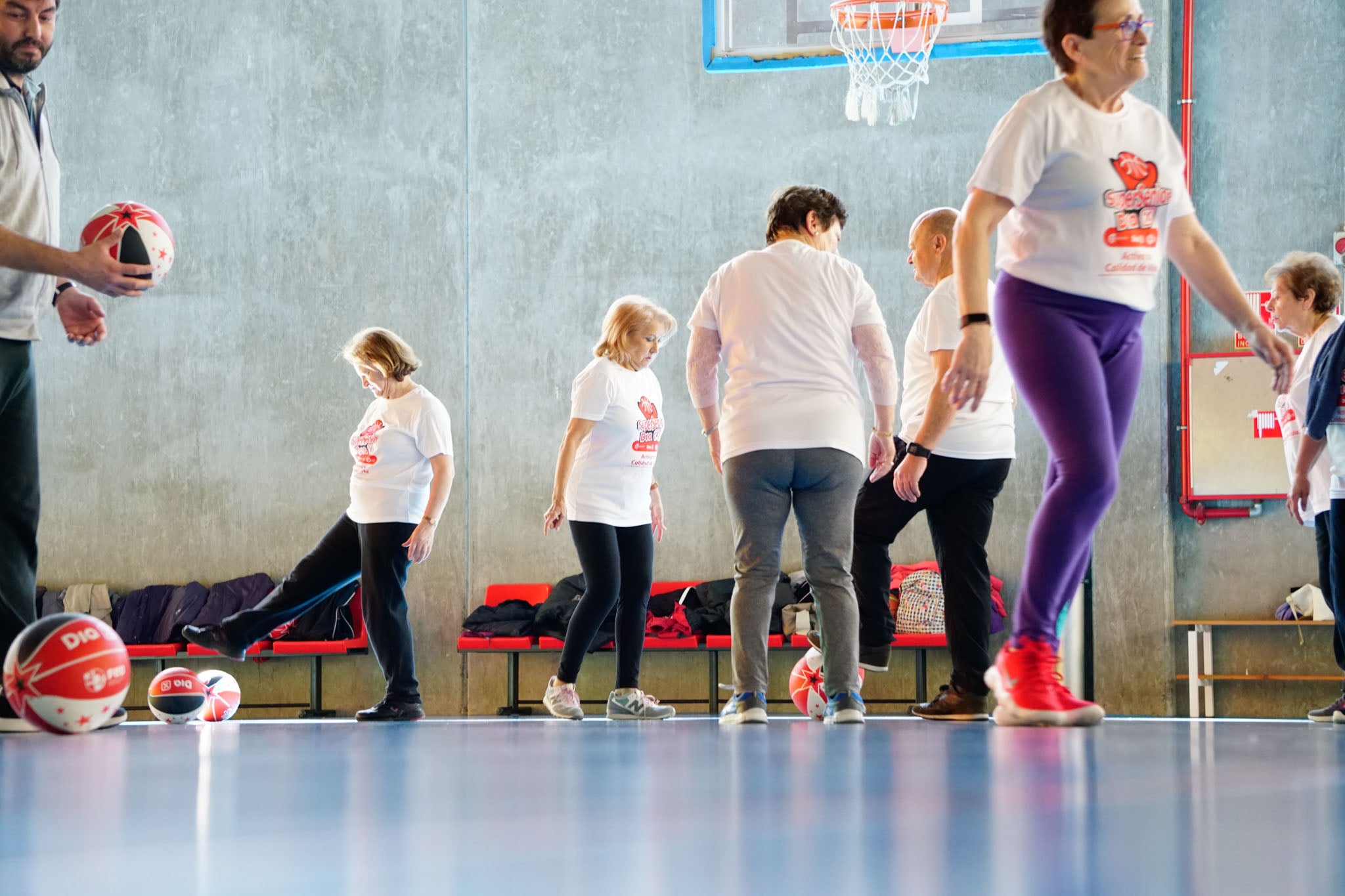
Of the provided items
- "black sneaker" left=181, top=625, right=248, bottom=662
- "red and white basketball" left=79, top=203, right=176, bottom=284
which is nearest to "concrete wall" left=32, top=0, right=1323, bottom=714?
"black sneaker" left=181, top=625, right=248, bottom=662

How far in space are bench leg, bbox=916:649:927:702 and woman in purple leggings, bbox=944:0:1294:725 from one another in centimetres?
553

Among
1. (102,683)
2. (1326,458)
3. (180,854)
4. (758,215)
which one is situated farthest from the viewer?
(758,215)

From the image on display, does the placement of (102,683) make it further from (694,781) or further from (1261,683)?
(1261,683)

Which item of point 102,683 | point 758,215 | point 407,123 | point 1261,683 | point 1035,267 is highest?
point 407,123

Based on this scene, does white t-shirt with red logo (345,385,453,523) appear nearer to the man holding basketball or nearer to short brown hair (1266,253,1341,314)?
the man holding basketball

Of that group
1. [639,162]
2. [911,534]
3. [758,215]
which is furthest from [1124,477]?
[639,162]

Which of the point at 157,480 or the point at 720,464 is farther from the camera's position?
the point at 157,480

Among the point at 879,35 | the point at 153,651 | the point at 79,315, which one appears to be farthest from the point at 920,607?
the point at 79,315

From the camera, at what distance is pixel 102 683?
3.47 meters

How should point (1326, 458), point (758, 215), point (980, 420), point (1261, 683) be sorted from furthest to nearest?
point (758, 215) → point (1261, 683) → point (1326, 458) → point (980, 420)

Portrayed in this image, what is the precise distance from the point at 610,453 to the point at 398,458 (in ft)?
3.22

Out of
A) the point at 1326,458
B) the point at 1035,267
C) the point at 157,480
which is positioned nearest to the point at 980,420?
the point at 1035,267

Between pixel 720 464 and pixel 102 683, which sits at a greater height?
pixel 720 464

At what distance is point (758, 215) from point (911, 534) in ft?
8.47
